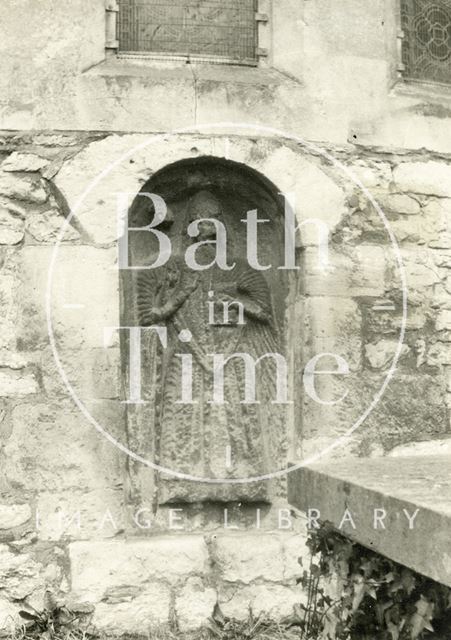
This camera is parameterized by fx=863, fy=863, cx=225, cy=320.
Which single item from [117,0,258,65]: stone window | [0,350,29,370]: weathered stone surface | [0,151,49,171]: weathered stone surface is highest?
[117,0,258,65]: stone window

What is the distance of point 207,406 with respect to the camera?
13.7ft

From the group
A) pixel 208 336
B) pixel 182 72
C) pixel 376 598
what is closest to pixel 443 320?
pixel 208 336

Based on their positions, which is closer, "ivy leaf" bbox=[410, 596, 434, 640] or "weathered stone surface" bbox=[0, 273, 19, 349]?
"ivy leaf" bbox=[410, 596, 434, 640]

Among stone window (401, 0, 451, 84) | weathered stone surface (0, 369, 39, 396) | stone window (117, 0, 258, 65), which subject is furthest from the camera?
stone window (401, 0, 451, 84)

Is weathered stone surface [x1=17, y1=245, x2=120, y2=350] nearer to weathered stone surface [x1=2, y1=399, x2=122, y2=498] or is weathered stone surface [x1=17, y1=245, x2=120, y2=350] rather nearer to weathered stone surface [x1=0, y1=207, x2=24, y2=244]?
weathered stone surface [x1=0, y1=207, x2=24, y2=244]

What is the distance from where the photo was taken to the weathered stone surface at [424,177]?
4223 millimetres

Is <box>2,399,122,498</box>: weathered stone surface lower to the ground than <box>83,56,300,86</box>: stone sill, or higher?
lower

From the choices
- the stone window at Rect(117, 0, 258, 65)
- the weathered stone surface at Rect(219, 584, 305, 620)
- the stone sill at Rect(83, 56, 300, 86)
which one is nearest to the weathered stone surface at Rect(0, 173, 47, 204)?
the stone sill at Rect(83, 56, 300, 86)

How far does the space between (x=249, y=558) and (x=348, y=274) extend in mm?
1389

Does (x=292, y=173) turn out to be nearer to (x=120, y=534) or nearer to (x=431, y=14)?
(x=431, y=14)

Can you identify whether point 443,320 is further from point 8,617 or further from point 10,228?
point 8,617

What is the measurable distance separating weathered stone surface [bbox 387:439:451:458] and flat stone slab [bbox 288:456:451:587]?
0.80 m

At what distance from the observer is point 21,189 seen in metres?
3.85

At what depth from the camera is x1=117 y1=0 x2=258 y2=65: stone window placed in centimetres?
412
